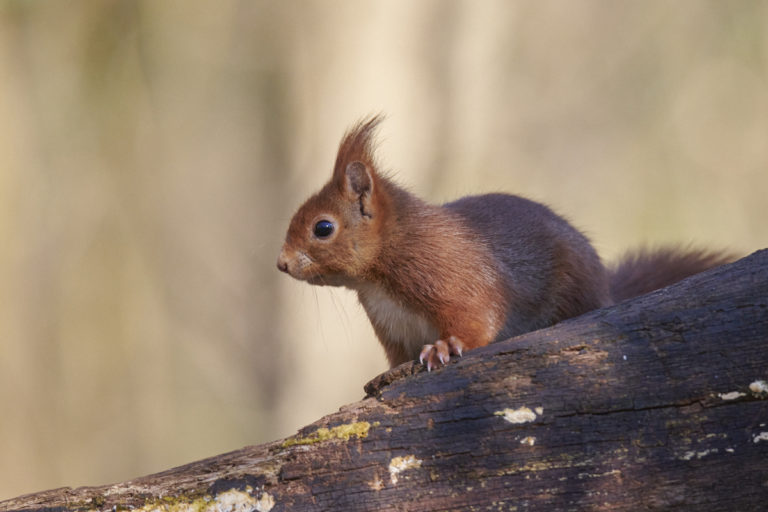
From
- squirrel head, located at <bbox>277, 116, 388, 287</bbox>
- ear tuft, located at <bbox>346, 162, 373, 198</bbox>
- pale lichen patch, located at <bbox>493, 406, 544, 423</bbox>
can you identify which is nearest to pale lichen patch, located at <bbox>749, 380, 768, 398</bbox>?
pale lichen patch, located at <bbox>493, 406, 544, 423</bbox>

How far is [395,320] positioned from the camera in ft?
10.5

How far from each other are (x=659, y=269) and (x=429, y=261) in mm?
1247

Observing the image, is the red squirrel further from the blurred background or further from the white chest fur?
the blurred background

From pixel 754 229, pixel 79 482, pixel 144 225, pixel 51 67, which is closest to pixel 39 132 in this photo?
pixel 51 67

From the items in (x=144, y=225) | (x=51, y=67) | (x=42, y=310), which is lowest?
(x=42, y=310)

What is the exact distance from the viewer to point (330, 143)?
564 cm

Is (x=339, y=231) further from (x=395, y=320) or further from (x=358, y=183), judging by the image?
(x=395, y=320)

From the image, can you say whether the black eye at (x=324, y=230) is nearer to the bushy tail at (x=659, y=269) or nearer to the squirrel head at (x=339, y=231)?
the squirrel head at (x=339, y=231)

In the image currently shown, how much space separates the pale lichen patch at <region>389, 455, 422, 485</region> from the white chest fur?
0.91m

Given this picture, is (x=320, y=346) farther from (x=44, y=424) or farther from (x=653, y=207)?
(x=653, y=207)

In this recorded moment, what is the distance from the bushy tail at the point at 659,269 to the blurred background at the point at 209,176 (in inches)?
82.0

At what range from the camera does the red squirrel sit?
3.10 metres

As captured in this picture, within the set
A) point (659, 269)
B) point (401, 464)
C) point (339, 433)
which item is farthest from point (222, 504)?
point (659, 269)

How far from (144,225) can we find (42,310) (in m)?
1.02
